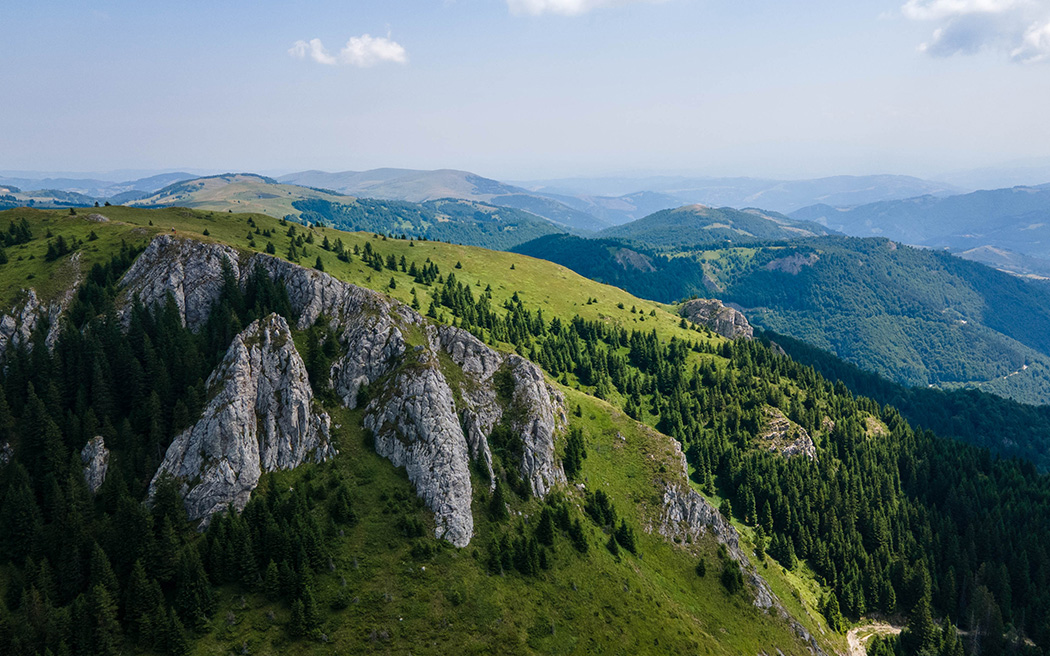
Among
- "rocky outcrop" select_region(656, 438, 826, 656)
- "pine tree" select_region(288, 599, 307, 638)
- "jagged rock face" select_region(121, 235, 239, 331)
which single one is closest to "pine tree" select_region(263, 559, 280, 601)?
"pine tree" select_region(288, 599, 307, 638)

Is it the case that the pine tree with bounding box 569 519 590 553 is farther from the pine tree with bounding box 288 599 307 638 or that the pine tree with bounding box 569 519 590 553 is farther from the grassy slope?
the pine tree with bounding box 288 599 307 638

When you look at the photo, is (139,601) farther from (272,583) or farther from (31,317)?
(31,317)

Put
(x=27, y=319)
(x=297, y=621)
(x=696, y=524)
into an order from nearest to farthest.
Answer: (x=297, y=621) → (x=27, y=319) → (x=696, y=524)

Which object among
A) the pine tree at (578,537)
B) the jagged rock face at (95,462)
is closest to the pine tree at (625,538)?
the pine tree at (578,537)

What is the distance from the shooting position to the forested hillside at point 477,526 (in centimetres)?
7281

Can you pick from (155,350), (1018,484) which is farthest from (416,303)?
(1018,484)

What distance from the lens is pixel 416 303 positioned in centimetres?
15438

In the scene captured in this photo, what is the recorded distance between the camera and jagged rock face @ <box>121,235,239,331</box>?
4417 inches

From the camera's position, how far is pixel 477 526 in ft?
307

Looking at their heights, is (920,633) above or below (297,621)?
below

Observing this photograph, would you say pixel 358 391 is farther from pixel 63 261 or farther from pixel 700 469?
pixel 700 469

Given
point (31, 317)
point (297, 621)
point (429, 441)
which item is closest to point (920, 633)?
point (429, 441)

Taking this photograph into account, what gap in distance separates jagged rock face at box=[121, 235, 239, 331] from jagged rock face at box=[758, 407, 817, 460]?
151 m

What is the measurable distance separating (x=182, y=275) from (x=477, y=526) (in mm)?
80187
